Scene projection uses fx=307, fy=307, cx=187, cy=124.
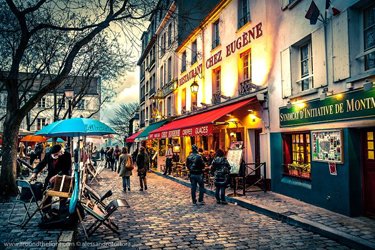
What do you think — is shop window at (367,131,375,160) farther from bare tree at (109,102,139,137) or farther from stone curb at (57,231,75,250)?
bare tree at (109,102,139,137)

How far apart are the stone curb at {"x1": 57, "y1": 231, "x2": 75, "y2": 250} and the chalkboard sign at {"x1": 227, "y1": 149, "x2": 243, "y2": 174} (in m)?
6.22

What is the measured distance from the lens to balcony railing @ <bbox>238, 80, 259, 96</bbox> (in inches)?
444

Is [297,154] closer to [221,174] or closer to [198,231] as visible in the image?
[221,174]

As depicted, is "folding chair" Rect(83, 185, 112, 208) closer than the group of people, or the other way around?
"folding chair" Rect(83, 185, 112, 208)

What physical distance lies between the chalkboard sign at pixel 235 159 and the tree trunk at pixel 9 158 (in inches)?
277

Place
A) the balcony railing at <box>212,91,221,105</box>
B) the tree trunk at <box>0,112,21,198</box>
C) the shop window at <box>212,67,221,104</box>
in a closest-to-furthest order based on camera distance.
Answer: the tree trunk at <box>0,112,21,198</box>, the balcony railing at <box>212,91,221,105</box>, the shop window at <box>212,67,221,104</box>

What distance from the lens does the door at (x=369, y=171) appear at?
6.61 m

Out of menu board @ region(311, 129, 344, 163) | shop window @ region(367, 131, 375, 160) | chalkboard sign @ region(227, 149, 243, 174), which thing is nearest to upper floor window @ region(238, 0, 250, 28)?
chalkboard sign @ region(227, 149, 243, 174)

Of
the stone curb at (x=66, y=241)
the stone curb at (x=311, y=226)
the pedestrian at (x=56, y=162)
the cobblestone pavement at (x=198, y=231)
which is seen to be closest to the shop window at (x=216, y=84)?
the stone curb at (x=311, y=226)

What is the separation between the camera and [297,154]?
9469 mm

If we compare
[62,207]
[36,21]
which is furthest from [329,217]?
[36,21]

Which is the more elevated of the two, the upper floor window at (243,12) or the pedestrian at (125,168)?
the upper floor window at (243,12)

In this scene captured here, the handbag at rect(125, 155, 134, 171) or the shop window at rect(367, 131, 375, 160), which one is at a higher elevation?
the shop window at rect(367, 131, 375, 160)

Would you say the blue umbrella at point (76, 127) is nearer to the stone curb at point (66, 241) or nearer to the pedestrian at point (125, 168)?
the stone curb at point (66, 241)
